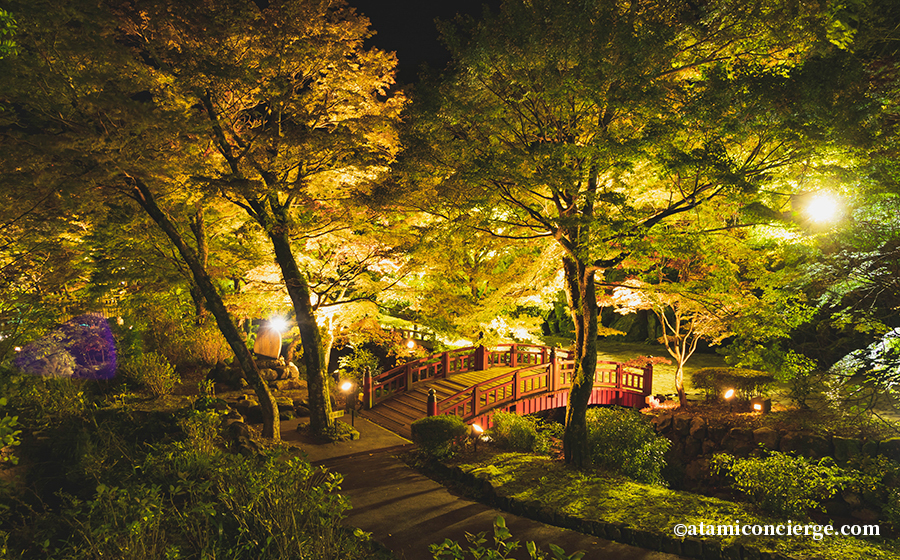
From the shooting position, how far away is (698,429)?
43.9 feet

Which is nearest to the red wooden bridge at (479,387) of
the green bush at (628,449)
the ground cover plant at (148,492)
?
the green bush at (628,449)

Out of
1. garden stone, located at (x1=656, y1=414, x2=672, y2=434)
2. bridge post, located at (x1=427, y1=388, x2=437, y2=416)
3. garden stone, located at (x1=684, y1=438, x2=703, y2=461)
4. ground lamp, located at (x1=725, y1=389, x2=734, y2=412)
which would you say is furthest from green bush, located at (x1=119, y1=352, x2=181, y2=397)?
ground lamp, located at (x1=725, y1=389, x2=734, y2=412)

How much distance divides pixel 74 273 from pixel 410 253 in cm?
800

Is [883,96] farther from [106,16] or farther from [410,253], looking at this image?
[106,16]

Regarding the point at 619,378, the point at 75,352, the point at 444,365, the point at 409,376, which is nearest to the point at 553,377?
the point at 619,378

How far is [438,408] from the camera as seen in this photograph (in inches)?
502

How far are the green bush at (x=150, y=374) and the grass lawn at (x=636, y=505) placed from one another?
836 centimetres

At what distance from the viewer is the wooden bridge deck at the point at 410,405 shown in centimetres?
1323

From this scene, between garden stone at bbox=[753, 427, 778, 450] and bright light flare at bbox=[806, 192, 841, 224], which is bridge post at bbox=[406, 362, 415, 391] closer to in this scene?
garden stone at bbox=[753, 427, 778, 450]

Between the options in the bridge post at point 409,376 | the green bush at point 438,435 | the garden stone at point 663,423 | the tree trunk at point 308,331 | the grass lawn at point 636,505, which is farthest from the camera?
the bridge post at point 409,376

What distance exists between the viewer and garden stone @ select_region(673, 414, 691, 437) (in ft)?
44.9

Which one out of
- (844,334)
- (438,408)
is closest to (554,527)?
(438,408)

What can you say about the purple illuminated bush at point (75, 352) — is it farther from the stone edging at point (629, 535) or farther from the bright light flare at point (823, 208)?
the bright light flare at point (823, 208)

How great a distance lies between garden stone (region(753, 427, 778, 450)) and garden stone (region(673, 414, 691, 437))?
178cm
